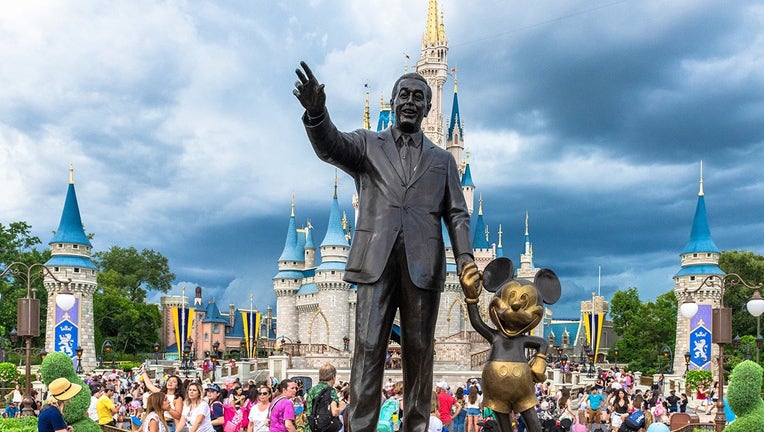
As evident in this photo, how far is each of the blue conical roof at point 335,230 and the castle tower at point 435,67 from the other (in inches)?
486

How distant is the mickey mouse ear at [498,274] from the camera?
5035 millimetres

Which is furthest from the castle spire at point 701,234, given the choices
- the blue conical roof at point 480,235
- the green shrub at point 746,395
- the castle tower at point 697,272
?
the green shrub at point 746,395

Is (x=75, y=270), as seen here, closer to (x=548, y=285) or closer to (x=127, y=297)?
(x=127, y=297)

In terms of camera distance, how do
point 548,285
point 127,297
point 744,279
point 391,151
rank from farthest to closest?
point 127,297, point 744,279, point 548,285, point 391,151

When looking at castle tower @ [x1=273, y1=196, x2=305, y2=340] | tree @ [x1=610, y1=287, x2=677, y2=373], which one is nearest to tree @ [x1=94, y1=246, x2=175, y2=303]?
castle tower @ [x1=273, y1=196, x2=305, y2=340]

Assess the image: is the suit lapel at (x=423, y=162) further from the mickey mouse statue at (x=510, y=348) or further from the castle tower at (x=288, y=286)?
the castle tower at (x=288, y=286)

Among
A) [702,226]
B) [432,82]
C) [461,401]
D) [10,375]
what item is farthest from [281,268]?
[461,401]

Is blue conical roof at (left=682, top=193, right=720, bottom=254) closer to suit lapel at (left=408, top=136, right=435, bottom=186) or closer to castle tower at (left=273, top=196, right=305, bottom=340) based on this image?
castle tower at (left=273, top=196, right=305, bottom=340)

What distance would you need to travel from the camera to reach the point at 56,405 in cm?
656

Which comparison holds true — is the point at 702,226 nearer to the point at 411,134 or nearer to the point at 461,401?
the point at 461,401

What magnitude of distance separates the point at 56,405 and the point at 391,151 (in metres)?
3.88

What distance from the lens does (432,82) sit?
69688 mm

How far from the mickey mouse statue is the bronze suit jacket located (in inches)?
13.3

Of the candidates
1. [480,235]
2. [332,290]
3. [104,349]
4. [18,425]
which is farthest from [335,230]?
[18,425]
